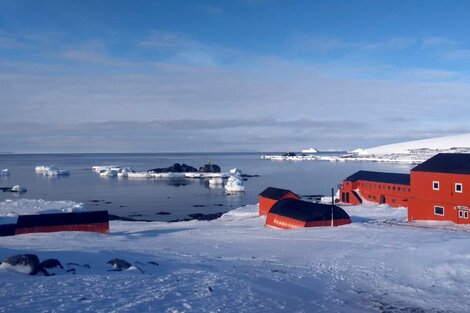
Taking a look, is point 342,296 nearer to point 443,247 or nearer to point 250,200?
point 443,247

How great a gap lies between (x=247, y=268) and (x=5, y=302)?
294 inches

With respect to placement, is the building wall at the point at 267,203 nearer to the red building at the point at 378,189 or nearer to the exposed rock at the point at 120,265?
the red building at the point at 378,189

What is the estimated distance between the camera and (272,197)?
36.5 meters

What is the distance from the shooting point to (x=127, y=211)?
47.1 meters

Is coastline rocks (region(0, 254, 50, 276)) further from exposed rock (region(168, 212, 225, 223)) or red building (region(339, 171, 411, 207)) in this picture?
red building (region(339, 171, 411, 207))

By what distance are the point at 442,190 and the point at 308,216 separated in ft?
29.1

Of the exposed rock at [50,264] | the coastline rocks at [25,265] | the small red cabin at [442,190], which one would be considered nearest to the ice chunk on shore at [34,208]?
the exposed rock at [50,264]

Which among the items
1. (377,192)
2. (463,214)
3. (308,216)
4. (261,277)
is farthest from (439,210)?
(261,277)

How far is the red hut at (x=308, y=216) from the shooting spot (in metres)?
27.2

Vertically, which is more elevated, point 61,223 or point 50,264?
point 50,264

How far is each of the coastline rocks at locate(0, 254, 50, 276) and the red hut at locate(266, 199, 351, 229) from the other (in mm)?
18100

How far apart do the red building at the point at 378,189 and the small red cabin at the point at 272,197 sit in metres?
10.4

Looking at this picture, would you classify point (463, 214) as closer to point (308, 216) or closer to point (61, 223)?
point (308, 216)

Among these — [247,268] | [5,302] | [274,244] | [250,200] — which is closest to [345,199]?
[250,200]
